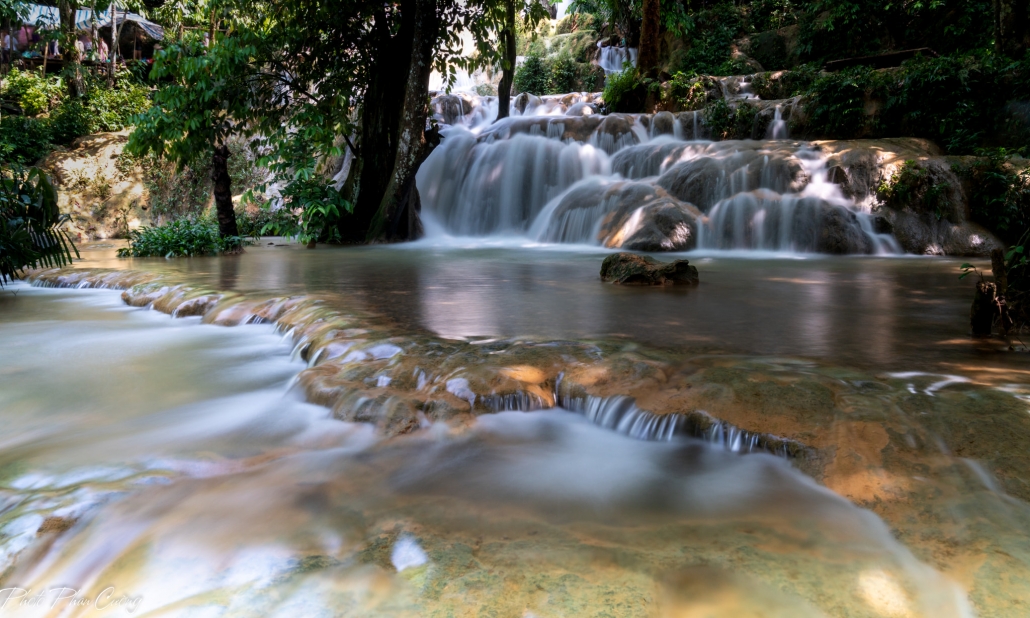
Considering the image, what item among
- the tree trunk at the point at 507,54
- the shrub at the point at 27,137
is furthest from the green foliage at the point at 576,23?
the shrub at the point at 27,137

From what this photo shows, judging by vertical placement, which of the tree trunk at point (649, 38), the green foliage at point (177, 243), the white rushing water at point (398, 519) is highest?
the tree trunk at point (649, 38)

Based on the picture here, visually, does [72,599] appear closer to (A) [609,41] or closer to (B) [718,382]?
(B) [718,382]

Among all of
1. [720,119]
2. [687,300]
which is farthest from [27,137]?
[687,300]

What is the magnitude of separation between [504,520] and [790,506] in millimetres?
804

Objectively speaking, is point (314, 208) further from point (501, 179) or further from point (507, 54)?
point (507, 54)

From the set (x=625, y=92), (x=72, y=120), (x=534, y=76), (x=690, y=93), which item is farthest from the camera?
(x=534, y=76)

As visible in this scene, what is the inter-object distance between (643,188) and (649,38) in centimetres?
791

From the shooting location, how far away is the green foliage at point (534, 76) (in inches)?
1050

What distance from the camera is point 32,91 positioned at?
17344 mm

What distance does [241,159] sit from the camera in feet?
55.1

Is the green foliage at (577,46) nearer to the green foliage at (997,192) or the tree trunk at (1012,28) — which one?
the tree trunk at (1012,28)

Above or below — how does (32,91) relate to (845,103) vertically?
above

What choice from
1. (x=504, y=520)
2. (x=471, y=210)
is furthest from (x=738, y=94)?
(x=504, y=520)

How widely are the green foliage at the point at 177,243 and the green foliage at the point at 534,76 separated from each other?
19.5 meters
